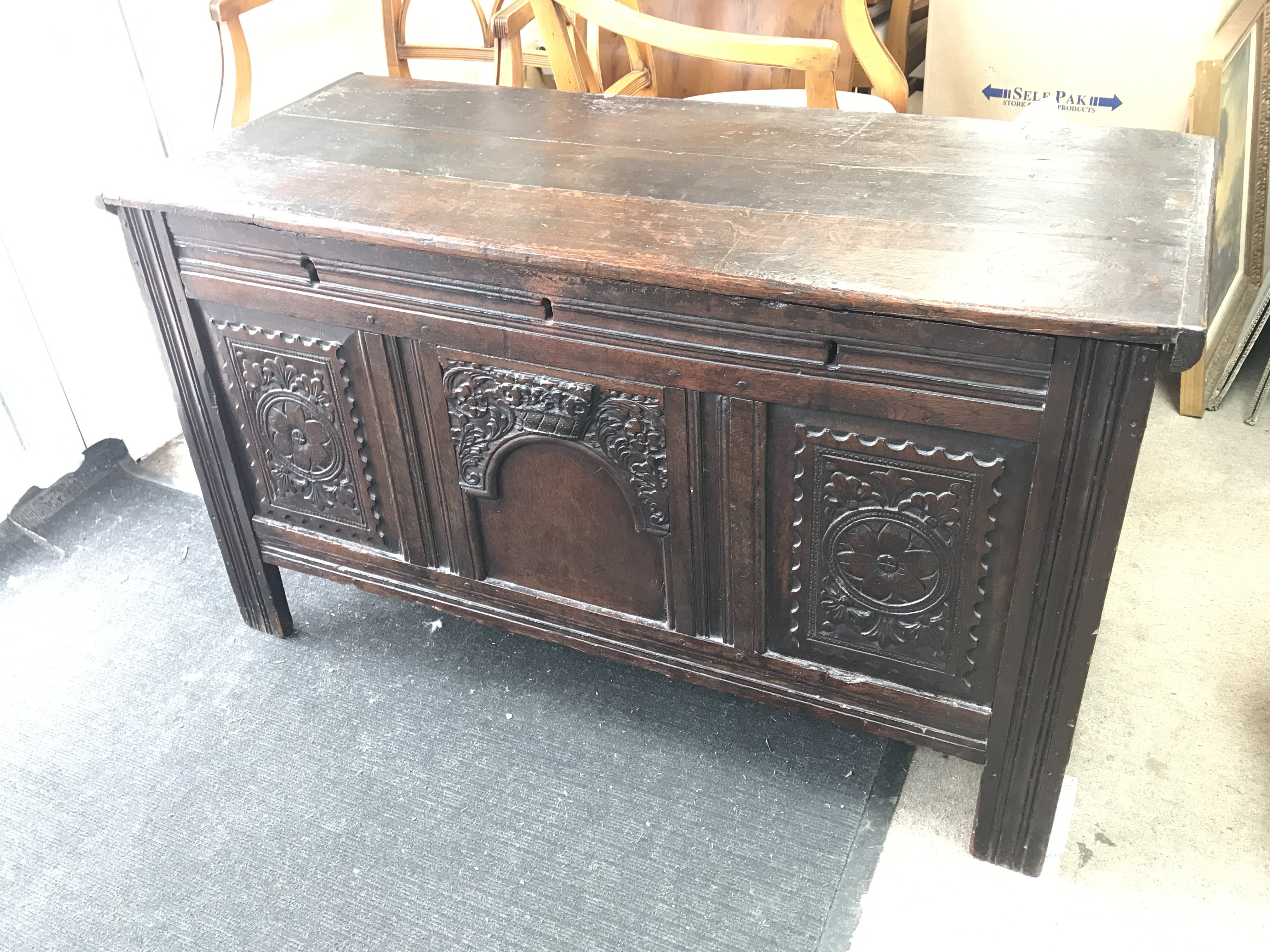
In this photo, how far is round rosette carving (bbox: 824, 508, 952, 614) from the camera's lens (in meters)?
1.21

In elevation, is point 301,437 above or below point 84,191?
below

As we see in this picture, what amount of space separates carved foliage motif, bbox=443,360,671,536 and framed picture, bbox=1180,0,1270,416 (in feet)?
4.78

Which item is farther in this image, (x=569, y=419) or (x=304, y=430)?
(x=304, y=430)

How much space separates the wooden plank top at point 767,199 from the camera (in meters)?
1.06

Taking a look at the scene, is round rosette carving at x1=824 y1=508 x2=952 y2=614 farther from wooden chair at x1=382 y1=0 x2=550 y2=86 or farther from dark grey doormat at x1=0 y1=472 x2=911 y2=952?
wooden chair at x1=382 y1=0 x2=550 y2=86

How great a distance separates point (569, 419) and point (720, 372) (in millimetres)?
221

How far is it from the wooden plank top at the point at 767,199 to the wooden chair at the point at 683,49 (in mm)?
231

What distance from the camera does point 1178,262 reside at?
3.51ft

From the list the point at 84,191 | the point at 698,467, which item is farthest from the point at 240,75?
the point at 698,467

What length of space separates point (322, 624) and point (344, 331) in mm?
651

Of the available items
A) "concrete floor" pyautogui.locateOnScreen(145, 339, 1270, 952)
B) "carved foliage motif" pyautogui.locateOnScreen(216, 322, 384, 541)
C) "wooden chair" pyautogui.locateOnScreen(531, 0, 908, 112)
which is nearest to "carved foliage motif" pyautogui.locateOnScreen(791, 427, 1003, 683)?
"concrete floor" pyautogui.locateOnScreen(145, 339, 1270, 952)

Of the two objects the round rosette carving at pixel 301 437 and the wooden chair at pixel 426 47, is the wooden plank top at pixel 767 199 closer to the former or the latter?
the round rosette carving at pixel 301 437

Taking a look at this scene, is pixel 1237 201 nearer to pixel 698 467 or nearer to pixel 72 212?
pixel 698 467

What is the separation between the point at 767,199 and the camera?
129 cm
